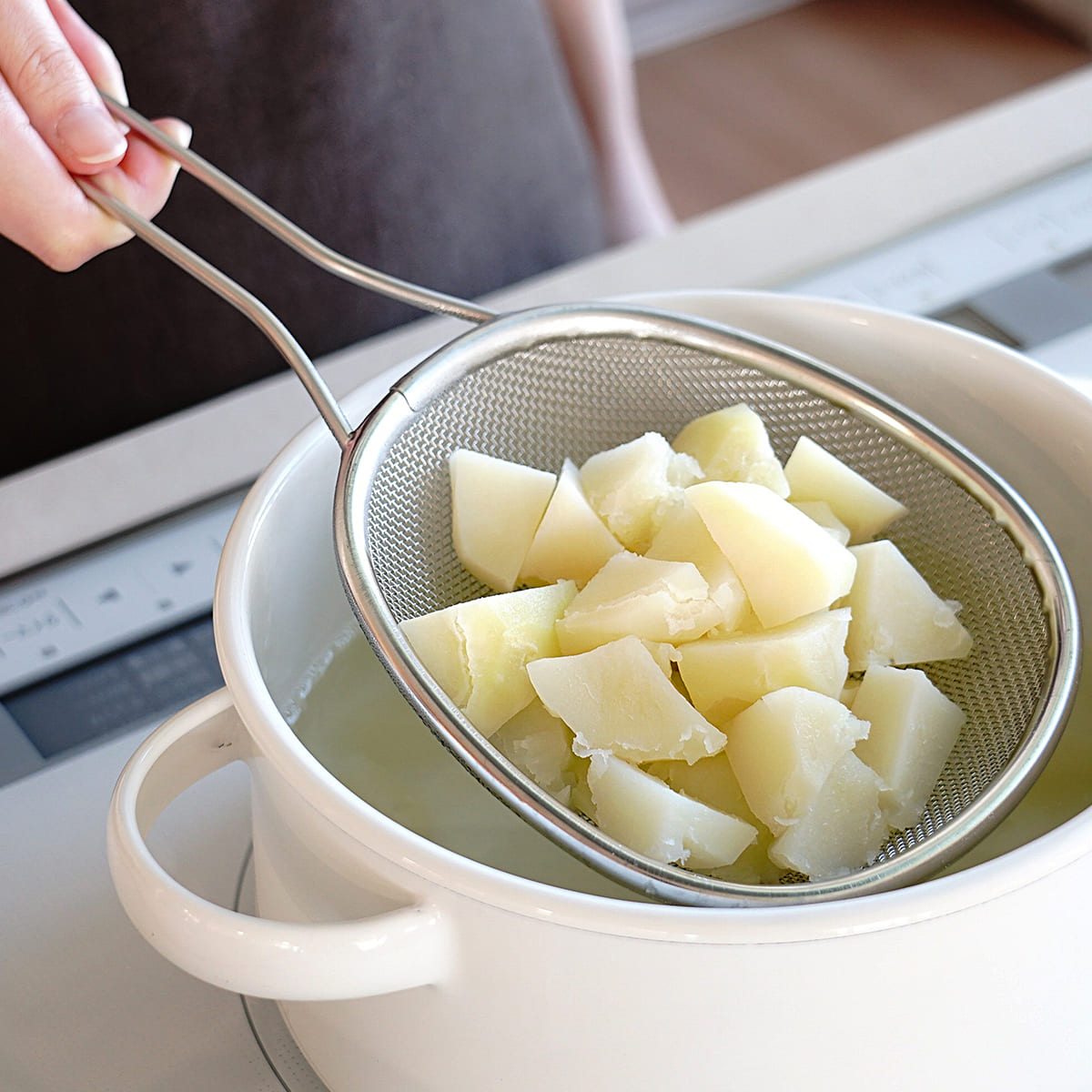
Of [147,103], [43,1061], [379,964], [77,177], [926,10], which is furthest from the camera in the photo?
[926,10]

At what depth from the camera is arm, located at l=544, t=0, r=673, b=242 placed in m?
1.37

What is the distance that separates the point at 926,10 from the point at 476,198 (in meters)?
2.33

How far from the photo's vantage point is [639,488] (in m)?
0.54

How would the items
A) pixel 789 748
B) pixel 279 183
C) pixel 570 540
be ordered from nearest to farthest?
pixel 789 748, pixel 570 540, pixel 279 183

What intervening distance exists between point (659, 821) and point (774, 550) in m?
0.12

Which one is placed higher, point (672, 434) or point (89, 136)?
point (89, 136)

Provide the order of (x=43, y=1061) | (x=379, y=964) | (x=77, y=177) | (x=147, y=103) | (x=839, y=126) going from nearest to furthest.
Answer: (x=379, y=964), (x=43, y=1061), (x=77, y=177), (x=147, y=103), (x=839, y=126)

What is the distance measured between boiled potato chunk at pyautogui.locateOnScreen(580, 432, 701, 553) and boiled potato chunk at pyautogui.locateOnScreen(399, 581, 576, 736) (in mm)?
79

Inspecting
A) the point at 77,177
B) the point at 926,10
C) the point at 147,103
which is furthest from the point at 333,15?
the point at 926,10

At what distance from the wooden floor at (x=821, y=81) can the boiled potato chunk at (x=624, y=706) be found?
2.28m

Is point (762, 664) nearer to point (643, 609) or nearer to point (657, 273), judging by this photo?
point (643, 609)

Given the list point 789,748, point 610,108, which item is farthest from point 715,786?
point 610,108

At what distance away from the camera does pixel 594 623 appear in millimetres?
482

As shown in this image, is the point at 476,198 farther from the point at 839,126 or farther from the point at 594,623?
the point at 839,126
